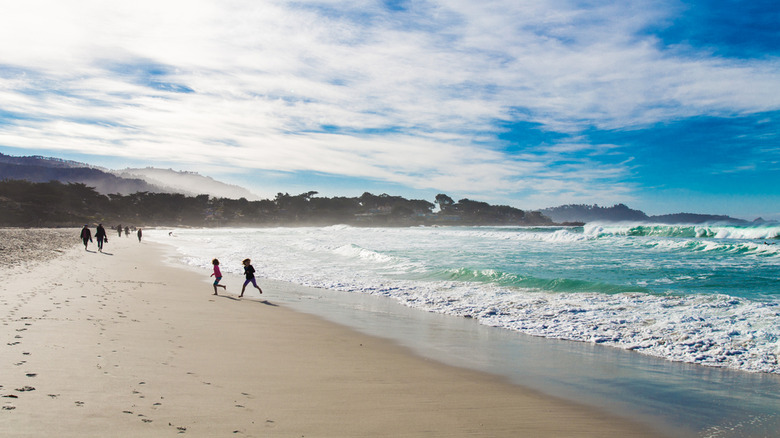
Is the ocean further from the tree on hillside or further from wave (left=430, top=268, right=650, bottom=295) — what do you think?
the tree on hillside

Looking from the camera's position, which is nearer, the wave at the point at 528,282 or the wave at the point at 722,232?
the wave at the point at 528,282

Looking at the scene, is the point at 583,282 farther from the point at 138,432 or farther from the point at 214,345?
the point at 138,432

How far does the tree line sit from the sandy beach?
116967 mm

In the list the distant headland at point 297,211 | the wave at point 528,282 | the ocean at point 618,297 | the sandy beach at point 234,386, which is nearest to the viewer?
the sandy beach at point 234,386

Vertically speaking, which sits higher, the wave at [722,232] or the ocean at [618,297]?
the wave at [722,232]

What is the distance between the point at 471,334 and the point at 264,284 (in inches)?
362

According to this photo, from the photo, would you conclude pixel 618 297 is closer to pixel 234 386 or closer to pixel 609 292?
pixel 609 292

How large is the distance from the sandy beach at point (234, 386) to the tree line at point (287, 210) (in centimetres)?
11697

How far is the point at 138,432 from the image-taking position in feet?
10.6

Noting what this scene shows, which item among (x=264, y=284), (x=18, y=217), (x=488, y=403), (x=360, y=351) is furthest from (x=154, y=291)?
(x=18, y=217)

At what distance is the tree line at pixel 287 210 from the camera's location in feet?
382

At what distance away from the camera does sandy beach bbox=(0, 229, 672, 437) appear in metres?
3.53

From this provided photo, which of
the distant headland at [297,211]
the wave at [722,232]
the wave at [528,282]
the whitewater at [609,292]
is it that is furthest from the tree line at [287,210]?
the wave at [528,282]

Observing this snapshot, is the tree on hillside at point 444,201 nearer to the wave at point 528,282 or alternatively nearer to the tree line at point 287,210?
the tree line at point 287,210
